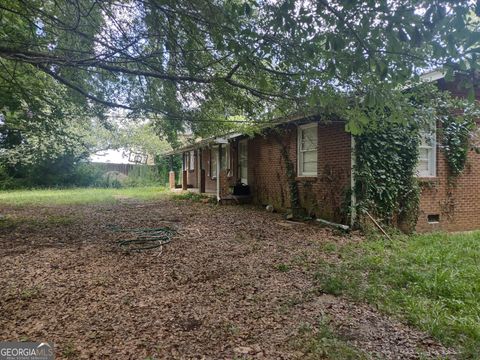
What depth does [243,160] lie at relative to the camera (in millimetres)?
14141

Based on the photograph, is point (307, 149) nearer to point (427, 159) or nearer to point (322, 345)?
point (427, 159)

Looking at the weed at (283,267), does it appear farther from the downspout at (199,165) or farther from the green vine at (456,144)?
the downspout at (199,165)

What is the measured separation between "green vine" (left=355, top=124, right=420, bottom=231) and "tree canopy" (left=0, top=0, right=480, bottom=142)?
8.48 ft

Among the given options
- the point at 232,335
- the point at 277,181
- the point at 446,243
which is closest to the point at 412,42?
the point at 232,335

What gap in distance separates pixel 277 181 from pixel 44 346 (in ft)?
29.4

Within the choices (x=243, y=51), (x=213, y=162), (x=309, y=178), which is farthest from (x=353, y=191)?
(x=213, y=162)

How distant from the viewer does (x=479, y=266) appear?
4934mm

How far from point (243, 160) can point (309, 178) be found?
514cm

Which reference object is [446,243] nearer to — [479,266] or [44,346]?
[479,266]

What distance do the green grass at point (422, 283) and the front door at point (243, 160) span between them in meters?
7.83

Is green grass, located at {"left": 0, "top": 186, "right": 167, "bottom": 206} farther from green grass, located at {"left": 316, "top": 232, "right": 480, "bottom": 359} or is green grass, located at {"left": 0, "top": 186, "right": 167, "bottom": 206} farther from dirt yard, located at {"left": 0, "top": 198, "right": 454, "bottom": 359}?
green grass, located at {"left": 316, "top": 232, "right": 480, "bottom": 359}

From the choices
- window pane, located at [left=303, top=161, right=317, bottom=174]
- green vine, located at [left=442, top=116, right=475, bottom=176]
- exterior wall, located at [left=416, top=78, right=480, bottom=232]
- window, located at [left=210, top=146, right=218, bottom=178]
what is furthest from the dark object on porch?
green vine, located at [left=442, top=116, right=475, bottom=176]

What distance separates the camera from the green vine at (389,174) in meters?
7.51

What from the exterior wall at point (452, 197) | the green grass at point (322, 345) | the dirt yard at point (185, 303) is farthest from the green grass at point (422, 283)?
the exterior wall at point (452, 197)
